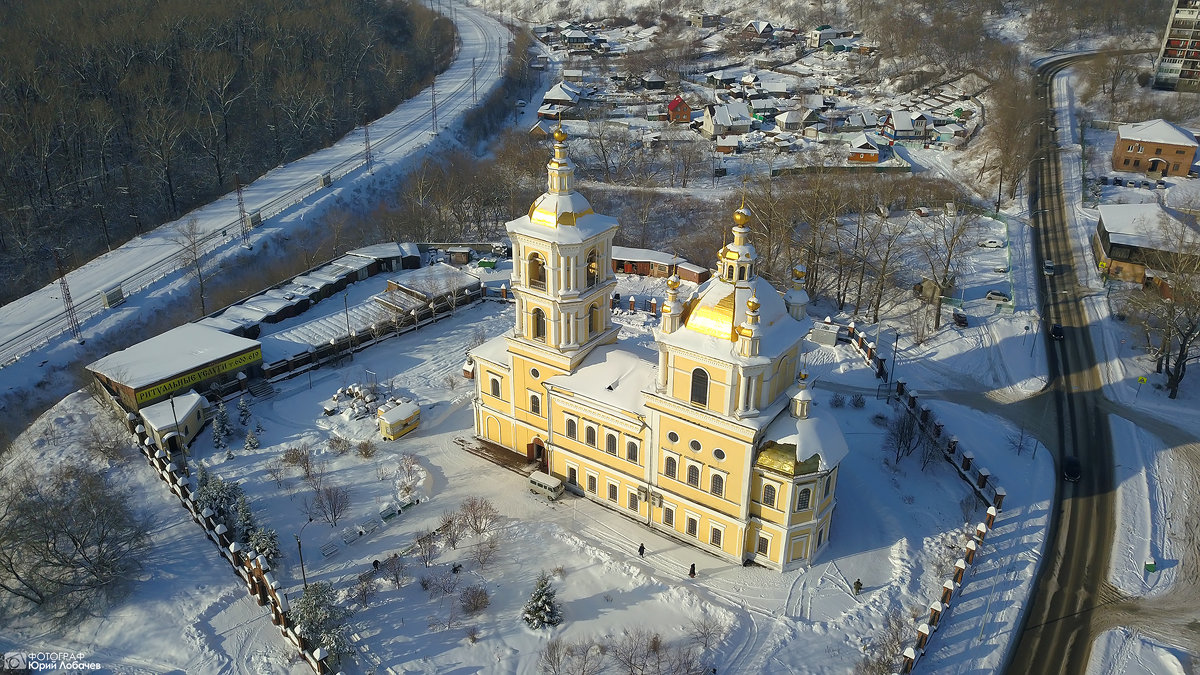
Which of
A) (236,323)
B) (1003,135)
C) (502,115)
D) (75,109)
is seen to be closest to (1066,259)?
(1003,135)

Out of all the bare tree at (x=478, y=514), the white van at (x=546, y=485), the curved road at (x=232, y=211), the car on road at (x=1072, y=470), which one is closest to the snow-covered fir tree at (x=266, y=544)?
the bare tree at (x=478, y=514)

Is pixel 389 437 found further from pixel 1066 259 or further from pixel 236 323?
pixel 1066 259

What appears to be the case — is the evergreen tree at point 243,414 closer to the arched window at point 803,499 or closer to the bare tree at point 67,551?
the bare tree at point 67,551

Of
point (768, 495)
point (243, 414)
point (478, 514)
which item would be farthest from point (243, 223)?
point (768, 495)

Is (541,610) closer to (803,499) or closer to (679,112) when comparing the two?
(803,499)

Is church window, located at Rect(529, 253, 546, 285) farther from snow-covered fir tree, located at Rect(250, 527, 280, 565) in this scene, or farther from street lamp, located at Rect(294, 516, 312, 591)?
snow-covered fir tree, located at Rect(250, 527, 280, 565)

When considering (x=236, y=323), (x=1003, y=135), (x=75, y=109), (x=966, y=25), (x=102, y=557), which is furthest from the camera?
(x=966, y=25)
